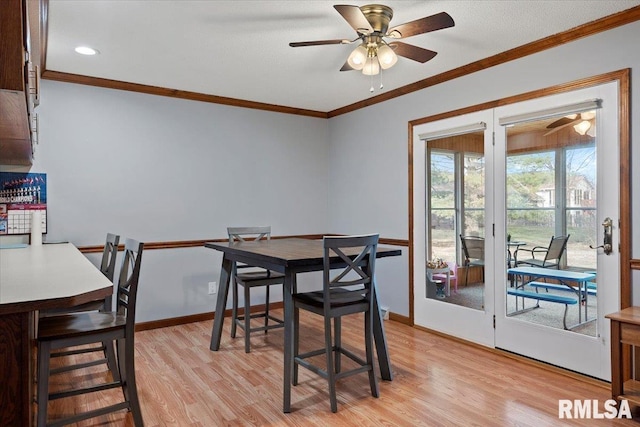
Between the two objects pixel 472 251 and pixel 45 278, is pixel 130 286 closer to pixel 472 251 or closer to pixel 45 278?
pixel 45 278

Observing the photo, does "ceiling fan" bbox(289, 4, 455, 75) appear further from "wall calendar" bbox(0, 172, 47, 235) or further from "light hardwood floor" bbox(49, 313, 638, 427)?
"wall calendar" bbox(0, 172, 47, 235)

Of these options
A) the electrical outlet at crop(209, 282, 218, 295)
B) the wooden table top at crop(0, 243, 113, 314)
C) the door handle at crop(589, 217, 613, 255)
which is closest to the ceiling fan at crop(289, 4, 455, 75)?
the door handle at crop(589, 217, 613, 255)

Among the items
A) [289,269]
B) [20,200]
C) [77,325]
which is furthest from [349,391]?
[20,200]

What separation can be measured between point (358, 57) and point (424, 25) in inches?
17.0

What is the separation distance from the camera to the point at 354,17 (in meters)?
2.14

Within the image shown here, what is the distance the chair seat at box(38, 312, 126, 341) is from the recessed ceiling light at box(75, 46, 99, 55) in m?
1.96

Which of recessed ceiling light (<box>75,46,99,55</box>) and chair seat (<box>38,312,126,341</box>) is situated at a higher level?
recessed ceiling light (<box>75,46,99,55</box>)

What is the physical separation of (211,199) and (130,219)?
80 cm

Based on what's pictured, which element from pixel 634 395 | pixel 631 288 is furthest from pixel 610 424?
pixel 631 288

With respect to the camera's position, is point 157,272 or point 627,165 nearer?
point 627,165

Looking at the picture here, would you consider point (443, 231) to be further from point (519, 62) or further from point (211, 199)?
point (211, 199)

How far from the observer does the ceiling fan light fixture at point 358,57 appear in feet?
8.09

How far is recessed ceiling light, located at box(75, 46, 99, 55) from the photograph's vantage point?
2.98m

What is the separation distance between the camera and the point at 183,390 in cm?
261
